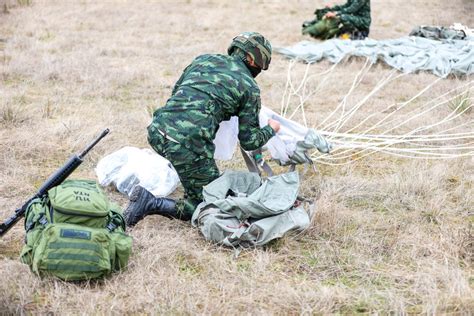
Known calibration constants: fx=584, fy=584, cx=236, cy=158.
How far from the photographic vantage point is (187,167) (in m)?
3.94

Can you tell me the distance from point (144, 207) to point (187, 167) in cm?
39

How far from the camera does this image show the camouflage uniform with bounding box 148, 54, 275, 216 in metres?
3.86

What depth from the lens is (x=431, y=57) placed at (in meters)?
8.45

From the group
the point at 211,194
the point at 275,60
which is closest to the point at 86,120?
the point at 211,194

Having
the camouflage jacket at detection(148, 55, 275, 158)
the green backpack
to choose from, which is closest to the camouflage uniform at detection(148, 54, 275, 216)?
the camouflage jacket at detection(148, 55, 275, 158)

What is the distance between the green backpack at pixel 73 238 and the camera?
2.94m

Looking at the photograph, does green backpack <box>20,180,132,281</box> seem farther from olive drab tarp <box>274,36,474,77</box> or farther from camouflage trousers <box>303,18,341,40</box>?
camouflage trousers <box>303,18,341,40</box>

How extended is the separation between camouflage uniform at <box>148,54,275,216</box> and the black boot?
0.07m

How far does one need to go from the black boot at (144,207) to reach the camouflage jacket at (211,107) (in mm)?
415

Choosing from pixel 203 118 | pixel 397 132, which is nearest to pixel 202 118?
pixel 203 118

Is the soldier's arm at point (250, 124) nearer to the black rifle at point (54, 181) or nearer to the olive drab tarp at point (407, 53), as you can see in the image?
the black rifle at point (54, 181)

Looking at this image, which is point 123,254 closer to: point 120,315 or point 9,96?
point 120,315

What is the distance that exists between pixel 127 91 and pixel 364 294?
15.9 feet

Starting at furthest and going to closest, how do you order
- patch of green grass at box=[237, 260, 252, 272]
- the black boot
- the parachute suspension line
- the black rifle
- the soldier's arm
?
the parachute suspension line → the soldier's arm → the black boot → patch of green grass at box=[237, 260, 252, 272] → the black rifle
